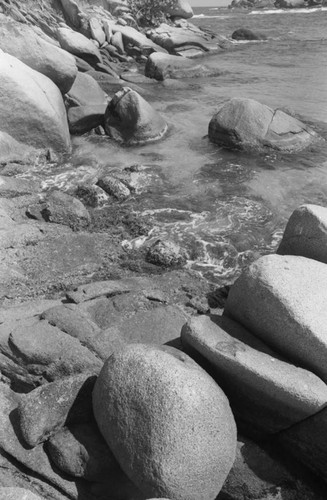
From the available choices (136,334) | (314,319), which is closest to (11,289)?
(136,334)

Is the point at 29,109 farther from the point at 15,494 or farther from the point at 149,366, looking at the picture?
the point at 15,494

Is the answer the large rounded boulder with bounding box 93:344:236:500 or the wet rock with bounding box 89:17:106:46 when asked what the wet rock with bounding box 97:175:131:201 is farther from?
the wet rock with bounding box 89:17:106:46

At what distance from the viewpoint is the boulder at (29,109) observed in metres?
9.52

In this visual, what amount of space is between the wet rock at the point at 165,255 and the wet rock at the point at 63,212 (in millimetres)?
1293

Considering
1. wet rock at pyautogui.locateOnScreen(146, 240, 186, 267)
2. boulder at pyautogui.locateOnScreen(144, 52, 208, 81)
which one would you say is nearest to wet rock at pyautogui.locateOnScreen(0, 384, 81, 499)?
wet rock at pyautogui.locateOnScreen(146, 240, 186, 267)

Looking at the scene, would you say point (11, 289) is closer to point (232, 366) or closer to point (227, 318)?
point (227, 318)

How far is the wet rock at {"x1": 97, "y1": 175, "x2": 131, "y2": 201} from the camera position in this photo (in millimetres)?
8438

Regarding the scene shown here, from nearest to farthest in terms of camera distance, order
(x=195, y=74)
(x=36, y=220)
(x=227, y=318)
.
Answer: (x=227, y=318) → (x=36, y=220) → (x=195, y=74)

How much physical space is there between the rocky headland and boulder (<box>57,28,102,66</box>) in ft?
43.0

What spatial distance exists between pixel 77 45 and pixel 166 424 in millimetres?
18135

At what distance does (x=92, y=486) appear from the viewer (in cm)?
Result: 353

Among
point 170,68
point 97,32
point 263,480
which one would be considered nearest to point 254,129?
point 263,480

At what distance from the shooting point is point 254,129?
1088cm

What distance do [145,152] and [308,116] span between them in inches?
211
